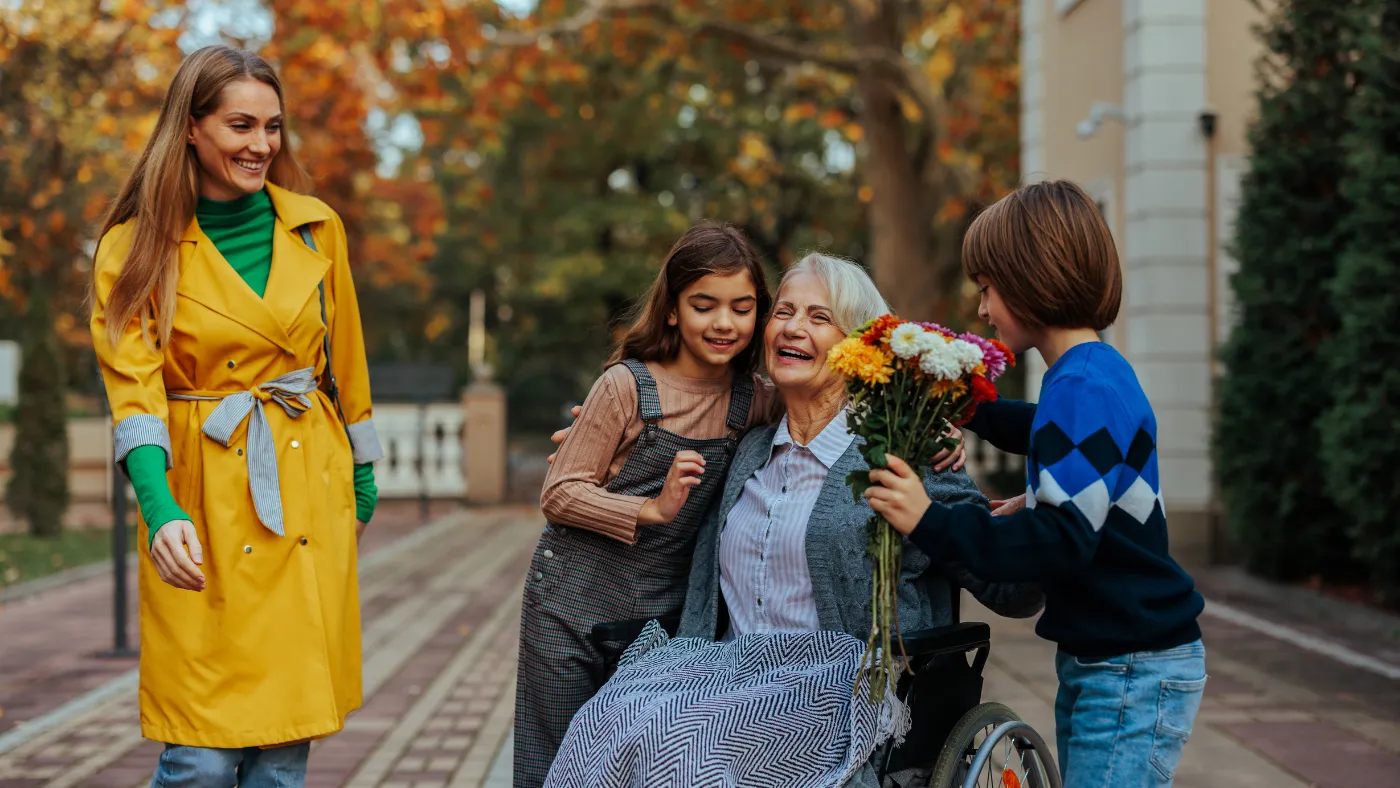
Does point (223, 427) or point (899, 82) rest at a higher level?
point (899, 82)

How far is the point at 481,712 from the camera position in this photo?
546cm

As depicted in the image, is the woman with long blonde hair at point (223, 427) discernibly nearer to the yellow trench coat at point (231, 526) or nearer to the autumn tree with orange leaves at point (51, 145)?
the yellow trench coat at point (231, 526)

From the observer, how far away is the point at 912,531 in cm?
234

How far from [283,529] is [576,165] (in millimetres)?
23074

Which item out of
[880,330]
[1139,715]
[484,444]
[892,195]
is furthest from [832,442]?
[484,444]

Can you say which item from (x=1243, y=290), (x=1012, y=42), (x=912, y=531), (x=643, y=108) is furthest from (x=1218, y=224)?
(x=643, y=108)

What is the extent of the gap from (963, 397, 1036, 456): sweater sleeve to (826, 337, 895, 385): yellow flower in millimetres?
497

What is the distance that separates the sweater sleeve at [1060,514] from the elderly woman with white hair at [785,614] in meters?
0.39

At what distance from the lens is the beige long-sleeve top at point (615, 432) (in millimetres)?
2946

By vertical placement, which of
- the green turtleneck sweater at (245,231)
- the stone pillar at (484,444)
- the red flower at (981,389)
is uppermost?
the green turtleneck sweater at (245,231)

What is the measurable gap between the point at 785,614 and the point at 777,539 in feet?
0.50

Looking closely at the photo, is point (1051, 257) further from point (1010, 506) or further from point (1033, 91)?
point (1033, 91)

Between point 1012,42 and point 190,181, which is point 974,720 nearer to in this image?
point 190,181

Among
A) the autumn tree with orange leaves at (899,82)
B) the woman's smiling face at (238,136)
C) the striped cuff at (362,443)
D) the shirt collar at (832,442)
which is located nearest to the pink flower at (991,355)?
the shirt collar at (832,442)
